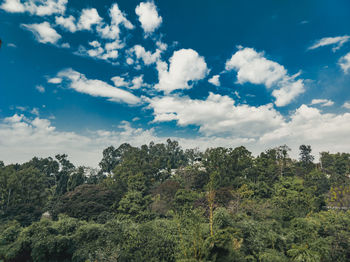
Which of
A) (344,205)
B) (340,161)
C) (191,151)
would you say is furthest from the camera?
(191,151)

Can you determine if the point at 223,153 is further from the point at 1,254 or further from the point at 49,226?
the point at 1,254

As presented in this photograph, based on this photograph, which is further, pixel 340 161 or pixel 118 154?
pixel 118 154

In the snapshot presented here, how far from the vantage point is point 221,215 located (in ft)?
42.0

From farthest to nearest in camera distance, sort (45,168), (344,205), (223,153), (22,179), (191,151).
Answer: (191,151) < (45,168) < (223,153) < (22,179) < (344,205)

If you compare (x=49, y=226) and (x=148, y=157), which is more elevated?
(x=148, y=157)

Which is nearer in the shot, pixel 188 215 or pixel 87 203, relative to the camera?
pixel 188 215

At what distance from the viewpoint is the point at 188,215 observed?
876cm

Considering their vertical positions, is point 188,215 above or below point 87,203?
above

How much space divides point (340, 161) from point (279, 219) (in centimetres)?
3359

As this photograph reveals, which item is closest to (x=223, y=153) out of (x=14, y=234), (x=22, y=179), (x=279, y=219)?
(x=279, y=219)

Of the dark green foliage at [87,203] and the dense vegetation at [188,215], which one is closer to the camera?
the dense vegetation at [188,215]

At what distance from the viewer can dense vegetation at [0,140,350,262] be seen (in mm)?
10547

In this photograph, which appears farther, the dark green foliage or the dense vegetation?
the dark green foliage

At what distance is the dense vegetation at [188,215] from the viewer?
34.6ft
